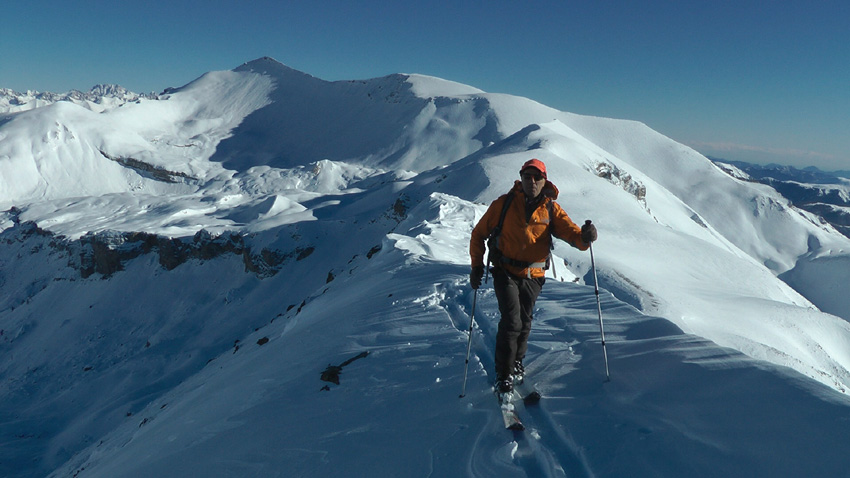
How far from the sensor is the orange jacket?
5039 mm

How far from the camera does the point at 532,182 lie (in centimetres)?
495

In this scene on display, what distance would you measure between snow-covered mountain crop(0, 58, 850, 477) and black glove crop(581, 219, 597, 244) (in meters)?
1.57

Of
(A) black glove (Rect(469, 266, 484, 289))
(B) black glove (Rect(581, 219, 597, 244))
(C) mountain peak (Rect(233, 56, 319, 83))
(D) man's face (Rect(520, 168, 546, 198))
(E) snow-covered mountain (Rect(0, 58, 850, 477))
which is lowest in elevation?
(E) snow-covered mountain (Rect(0, 58, 850, 477))

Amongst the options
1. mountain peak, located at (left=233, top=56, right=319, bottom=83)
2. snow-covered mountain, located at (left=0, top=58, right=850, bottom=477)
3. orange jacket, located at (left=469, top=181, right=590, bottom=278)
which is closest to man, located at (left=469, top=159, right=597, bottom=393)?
orange jacket, located at (left=469, top=181, right=590, bottom=278)

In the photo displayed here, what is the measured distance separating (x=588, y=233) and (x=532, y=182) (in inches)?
31.9

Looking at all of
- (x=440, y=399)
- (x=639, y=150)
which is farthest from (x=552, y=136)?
(x=440, y=399)

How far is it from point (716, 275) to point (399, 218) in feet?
80.0

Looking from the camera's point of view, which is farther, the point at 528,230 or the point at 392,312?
the point at 392,312

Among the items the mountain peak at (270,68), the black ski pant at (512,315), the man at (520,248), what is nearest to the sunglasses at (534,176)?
the man at (520,248)

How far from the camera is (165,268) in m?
47.3

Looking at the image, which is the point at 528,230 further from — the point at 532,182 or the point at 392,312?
the point at 392,312

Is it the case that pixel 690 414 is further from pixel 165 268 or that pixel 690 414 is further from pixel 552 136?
pixel 165 268

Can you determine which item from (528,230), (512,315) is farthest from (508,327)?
(528,230)

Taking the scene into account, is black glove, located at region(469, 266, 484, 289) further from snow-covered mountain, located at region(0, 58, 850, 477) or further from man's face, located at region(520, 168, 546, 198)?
snow-covered mountain, located at region(0, 58, 850, 477)
